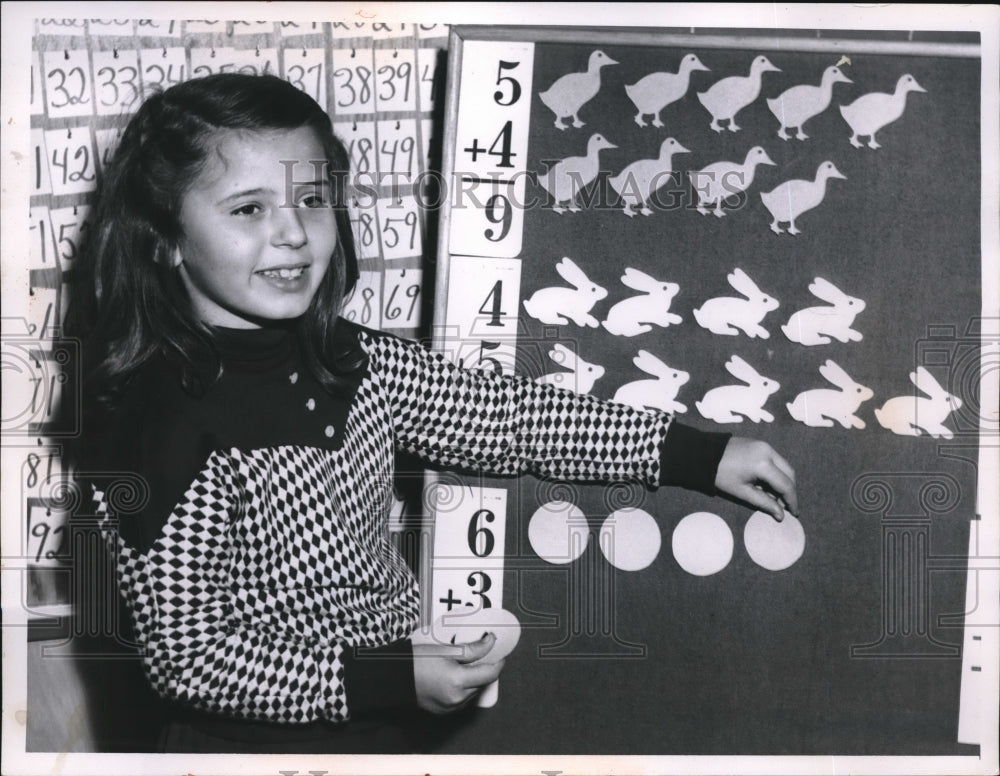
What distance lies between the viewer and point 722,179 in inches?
55.3

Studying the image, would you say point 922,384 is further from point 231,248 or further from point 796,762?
point 231,248

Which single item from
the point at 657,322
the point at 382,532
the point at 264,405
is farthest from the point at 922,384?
the point at 264,405

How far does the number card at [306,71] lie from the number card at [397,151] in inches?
3.9

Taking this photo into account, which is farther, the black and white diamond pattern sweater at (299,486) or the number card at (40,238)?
the number card at (40,238)

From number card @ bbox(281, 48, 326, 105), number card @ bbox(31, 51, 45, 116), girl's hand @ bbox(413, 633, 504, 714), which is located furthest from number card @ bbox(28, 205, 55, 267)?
girl's hand @ bbox(413, 633, 504, 714)

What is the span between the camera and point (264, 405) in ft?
4.25

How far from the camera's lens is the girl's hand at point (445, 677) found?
1.30 metres

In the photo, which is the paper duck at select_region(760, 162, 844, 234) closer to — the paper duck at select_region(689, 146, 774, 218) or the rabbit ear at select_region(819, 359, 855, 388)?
the paper duck at select_region(689, 146, 774, 218)

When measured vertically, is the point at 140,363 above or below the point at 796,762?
above

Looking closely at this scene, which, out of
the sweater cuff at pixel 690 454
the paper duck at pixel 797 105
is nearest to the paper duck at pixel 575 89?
the paper duck at pixel 797 105

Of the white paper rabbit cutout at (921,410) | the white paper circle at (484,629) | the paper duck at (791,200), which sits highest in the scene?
the paper duck at (791,200)

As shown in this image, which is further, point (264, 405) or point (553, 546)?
point (553, 546)

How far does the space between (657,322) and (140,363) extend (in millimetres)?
719

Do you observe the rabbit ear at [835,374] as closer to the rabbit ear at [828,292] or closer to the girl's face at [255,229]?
the rabbit ear at [828,292]
